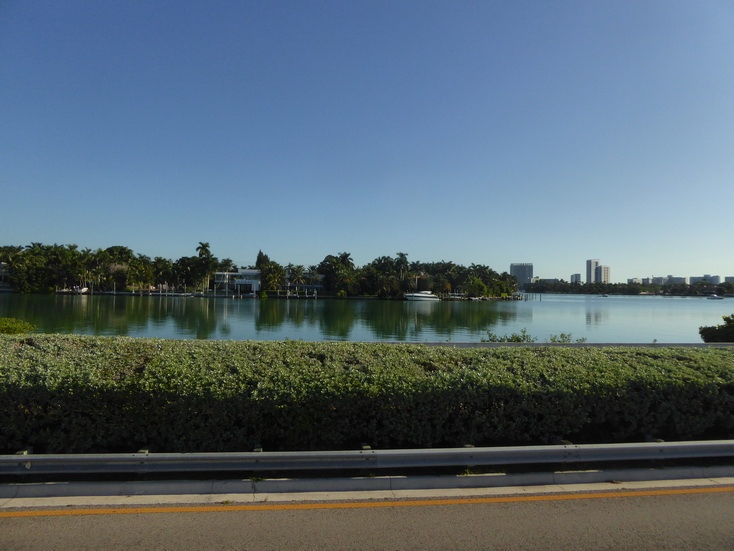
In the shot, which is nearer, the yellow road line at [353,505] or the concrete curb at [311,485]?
the yellow road line at [353,505]

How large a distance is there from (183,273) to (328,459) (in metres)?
130

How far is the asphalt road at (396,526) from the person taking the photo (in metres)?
3.97

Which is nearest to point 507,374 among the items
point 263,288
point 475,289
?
point 263,288

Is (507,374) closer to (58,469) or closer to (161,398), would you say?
(161,398)

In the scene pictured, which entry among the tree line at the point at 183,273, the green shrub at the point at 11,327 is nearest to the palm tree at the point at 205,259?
the tree line at the point at 183,273

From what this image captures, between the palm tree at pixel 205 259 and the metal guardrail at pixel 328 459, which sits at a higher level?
the palm tree at pixel 205 259

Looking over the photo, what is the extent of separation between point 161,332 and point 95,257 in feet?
304

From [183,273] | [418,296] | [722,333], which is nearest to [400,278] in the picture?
[418,296]

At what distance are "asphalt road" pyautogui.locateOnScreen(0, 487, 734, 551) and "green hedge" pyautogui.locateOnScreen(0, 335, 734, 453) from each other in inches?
46.8

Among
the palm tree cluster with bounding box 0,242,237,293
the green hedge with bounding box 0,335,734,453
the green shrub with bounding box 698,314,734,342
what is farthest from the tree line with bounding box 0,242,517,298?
the green hedge with bounding box 0,335,734,453

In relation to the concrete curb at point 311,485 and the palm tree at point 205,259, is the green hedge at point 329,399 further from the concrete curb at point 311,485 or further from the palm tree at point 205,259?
the palm tree at point 205,259

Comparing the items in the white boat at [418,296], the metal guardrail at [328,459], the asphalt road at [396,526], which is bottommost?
the white boat at [418,296]

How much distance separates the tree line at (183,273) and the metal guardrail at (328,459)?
121m

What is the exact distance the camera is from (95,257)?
11469 cm
